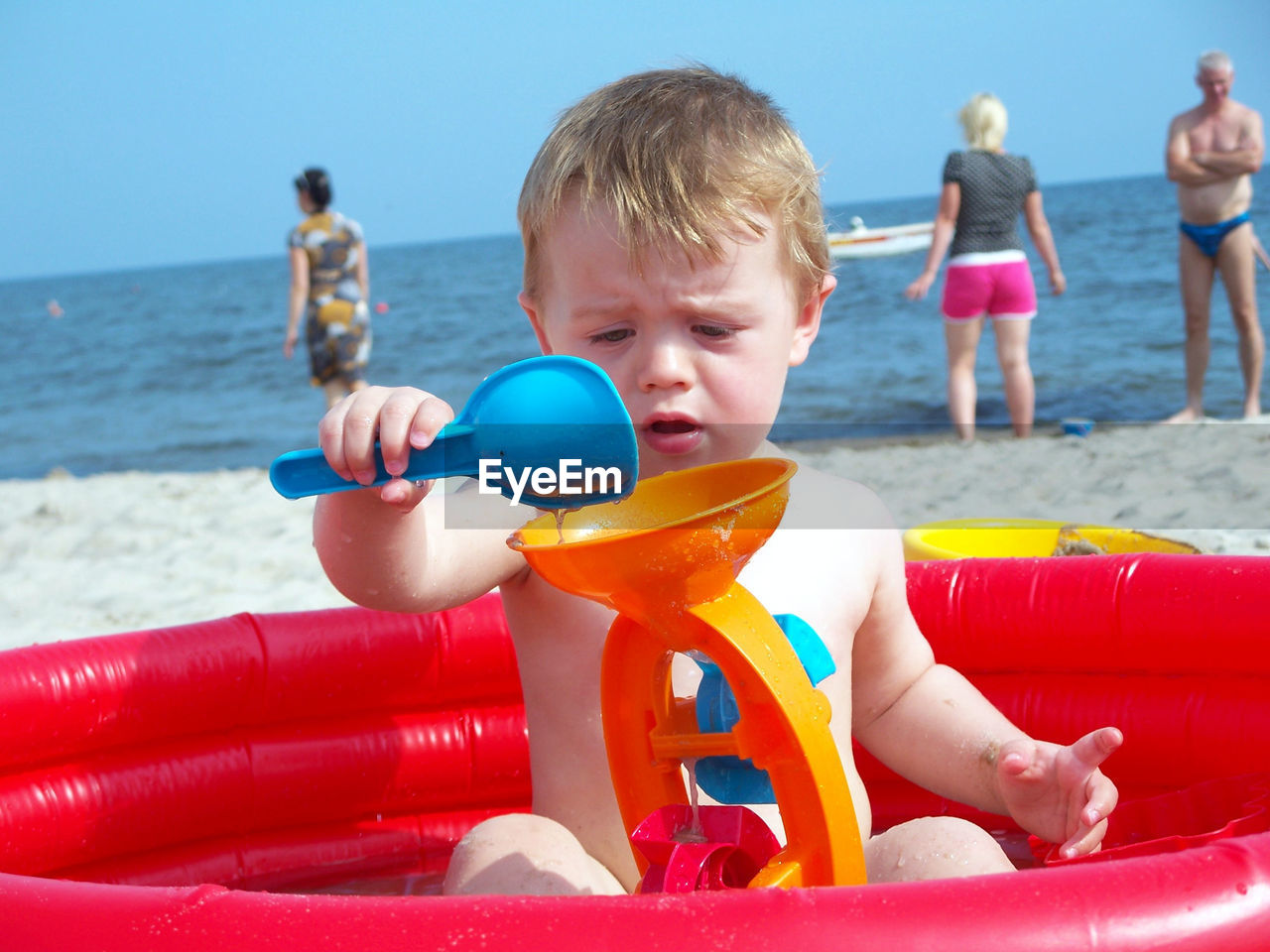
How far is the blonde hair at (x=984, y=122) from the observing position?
552 centimetres

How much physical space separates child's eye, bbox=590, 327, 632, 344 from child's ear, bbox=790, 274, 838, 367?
0.96 feet

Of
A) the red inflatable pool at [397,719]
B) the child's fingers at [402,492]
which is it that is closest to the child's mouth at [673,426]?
the child's fingers at [402,492]

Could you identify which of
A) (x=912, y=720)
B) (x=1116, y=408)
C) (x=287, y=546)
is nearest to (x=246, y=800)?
(x=912, y=720)

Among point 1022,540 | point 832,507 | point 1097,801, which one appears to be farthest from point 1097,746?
point 1022,540

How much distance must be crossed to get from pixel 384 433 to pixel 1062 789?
0.85 m

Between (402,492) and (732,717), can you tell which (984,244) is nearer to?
(732,717)

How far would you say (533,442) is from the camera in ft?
3.34

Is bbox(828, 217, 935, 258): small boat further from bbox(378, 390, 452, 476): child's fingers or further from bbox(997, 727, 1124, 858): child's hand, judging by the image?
bbox(378, 390, 452, 476): child's fingers

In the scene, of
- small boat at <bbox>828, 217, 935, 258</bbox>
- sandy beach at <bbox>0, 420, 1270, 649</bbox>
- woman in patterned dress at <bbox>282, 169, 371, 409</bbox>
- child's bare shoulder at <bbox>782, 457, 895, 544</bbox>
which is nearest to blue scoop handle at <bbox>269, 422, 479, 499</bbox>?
child's bare shoulder at <bbox>782, 457, 895, 544</bbox>

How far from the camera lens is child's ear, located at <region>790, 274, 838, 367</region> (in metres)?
1.64

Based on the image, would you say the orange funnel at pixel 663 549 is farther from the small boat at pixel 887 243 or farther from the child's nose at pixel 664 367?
the small boat at pixel 887 243

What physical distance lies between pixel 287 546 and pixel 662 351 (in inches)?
127

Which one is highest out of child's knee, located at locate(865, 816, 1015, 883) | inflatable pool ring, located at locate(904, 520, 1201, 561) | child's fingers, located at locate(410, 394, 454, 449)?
child's fingers, located at locate(410, 394, 454, 449)

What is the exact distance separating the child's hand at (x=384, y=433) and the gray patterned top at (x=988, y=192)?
15.9ft
